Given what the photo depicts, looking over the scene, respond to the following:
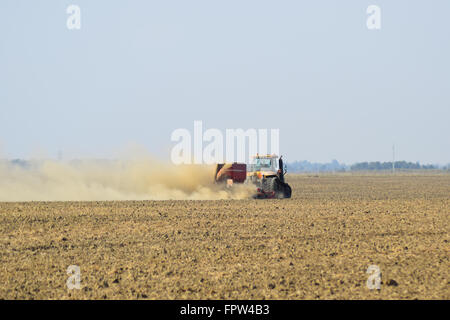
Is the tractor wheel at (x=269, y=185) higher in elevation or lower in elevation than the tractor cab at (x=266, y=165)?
lower

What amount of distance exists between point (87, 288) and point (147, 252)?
4.71 meters

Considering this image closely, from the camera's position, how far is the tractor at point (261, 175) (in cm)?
3506

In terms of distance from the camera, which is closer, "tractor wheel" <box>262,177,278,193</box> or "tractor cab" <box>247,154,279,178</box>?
"tractor cab" <box>247,154,279,178</box>

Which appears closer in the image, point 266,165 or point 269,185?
point 266,165

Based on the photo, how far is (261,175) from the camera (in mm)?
35188

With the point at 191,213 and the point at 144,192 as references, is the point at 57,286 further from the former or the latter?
the point at 144,192

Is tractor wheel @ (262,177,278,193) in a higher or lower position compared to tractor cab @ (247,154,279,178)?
lower

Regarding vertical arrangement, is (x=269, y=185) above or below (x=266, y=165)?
below

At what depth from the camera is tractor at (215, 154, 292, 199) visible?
115 ft

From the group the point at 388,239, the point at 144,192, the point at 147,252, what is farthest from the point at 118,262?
the point at 144,192

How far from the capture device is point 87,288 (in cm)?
1292

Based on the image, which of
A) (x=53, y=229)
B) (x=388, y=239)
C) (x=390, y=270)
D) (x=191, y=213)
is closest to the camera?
(x=390, y=270)

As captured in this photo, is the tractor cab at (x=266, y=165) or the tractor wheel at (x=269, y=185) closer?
the tractor cab at (x=266, y=165)

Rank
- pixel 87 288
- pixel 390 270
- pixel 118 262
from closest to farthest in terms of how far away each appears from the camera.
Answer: pixel 87 288 < pixel 390 270 < pixel 118 262
